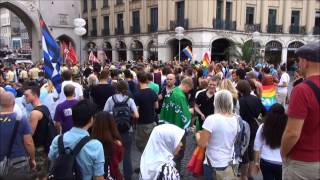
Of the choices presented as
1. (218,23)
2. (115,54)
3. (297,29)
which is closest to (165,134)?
(218,23)

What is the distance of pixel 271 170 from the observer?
4.37 metres

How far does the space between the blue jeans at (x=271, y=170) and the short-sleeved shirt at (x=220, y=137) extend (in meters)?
0.59

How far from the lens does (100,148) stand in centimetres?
327

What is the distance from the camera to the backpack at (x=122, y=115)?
5.42m

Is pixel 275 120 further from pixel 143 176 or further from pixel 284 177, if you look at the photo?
pixel 143 176

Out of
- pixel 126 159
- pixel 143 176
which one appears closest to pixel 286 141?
pixel 143 176

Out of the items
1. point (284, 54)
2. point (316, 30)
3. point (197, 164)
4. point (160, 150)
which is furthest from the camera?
point (316, 30)

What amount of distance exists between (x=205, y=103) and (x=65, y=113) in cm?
251

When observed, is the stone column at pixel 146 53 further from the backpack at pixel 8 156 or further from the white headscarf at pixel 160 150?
the white headscarf at pixel 160 150

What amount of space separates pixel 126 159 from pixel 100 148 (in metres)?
2.41

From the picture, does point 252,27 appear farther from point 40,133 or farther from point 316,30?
point 40,133

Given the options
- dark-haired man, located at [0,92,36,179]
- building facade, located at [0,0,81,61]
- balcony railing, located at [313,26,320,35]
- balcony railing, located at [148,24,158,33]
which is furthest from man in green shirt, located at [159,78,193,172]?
balcony railing, located at [313,26,320,35]

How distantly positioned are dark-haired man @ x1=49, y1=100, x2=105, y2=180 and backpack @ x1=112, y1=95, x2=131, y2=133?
1994 millimetres

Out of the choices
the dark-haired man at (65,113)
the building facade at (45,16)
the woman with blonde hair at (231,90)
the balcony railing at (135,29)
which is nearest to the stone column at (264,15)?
the balcony railing at (135,29)
